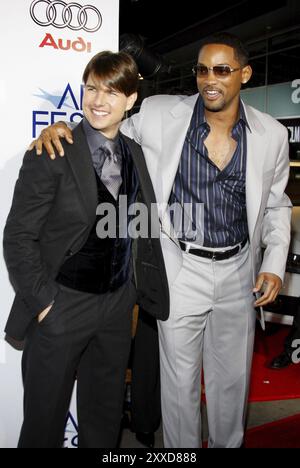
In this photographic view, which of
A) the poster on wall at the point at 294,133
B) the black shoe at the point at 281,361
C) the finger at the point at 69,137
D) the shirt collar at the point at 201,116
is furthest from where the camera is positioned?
the poster on wall at the point at 294,133

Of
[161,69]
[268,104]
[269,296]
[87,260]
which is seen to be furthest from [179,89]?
[268,104]

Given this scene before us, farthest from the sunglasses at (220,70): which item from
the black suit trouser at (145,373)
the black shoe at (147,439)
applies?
the black shoe at (147,439)

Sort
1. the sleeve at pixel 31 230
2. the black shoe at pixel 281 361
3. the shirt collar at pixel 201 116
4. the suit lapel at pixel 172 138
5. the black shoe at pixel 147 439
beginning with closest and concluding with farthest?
1. the sleeve at pixel 31 230
2. the suit lapel at pixel 172 138
3. the shirt collar at pixel 201 116
4. the black shoe at pixel 147 439
5. the black shoe at pixel 281 361

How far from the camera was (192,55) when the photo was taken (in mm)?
11453

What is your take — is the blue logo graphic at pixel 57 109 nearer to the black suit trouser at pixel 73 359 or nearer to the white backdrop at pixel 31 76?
the white backdrop at pixel 31 76

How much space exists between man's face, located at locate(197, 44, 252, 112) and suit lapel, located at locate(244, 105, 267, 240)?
19 centimetres

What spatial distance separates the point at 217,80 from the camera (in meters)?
2.28

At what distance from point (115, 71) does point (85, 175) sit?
401 mm

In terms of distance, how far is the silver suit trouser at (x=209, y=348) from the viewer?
2.34 m

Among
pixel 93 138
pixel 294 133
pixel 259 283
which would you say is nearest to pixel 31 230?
pixel 93 138

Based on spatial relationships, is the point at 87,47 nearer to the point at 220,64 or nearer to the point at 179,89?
the point at 220,64

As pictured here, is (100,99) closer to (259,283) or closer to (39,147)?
(39,147)

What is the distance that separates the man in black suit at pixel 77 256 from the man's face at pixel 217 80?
0.43 metres
